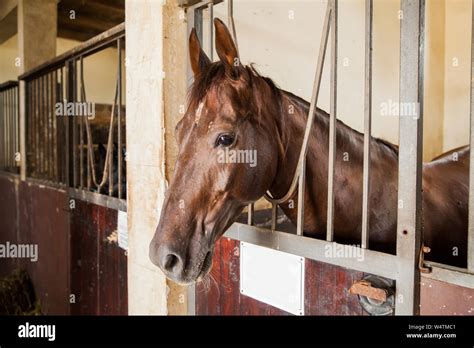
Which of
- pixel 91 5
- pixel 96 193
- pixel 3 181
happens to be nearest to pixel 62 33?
pixel 91 5

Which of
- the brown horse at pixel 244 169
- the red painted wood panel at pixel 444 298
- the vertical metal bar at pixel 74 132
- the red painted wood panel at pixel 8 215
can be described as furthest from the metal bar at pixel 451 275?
the red painted wood panel at pixel 8 215

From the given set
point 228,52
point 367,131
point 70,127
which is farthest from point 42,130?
point 367,131

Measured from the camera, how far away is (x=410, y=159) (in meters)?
0.81

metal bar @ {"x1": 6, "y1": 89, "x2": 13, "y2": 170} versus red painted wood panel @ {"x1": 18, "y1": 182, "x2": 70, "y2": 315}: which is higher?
metal bar @ {"x1": 6, "y1": 89, "x2": 13, "y2": 170}

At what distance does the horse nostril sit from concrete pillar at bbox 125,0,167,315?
595mm

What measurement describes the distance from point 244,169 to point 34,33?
3.83 metres

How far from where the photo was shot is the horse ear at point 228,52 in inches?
39.3

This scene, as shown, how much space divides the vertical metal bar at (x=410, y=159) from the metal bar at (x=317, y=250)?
0.04 m

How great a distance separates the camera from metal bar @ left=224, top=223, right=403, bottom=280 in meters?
0.86

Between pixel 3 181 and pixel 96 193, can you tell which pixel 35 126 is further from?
pixel 96 193

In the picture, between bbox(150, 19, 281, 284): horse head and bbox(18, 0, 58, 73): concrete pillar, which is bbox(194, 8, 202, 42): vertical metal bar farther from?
bbox(18, 0, 58, 73): concrete pillar

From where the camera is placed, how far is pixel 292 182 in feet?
3.51

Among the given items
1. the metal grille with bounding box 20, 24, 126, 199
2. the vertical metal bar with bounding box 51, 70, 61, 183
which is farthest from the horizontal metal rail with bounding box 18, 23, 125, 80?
the vertical metal bar with bounding box 51, 70, 61, 183
